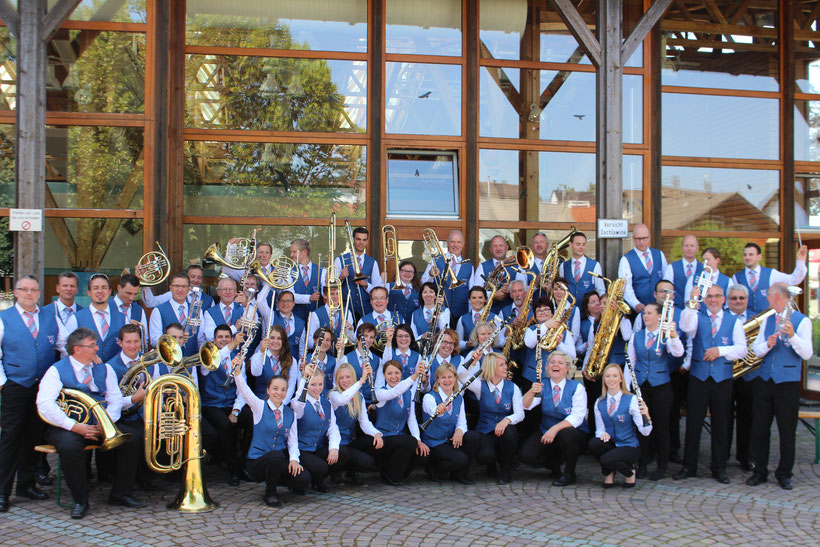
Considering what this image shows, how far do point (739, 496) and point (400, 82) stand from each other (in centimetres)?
629

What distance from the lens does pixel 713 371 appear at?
6.74 metres

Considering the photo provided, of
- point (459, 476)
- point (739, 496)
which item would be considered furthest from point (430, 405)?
point (739, 496)

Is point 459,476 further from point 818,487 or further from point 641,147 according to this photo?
point 641,147

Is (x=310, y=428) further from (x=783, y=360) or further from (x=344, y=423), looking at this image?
(x=783, y=360)

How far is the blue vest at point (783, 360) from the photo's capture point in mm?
6535

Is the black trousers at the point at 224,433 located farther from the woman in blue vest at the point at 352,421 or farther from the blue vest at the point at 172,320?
the woman in blue vest at the point at 352,421

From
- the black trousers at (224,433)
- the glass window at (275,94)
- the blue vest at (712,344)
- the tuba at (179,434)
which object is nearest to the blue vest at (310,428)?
the black trousers at (224,433)

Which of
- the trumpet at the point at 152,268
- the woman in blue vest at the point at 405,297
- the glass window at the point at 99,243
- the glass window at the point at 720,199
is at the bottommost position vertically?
the woman in blue vest at the point at 405,297

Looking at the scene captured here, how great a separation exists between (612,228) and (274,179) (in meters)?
4.18

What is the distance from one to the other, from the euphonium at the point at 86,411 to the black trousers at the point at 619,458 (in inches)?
152

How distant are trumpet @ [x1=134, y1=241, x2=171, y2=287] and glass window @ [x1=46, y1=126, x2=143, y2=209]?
0.81 m

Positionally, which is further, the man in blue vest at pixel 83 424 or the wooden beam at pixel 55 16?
the wooden beam at pixel 55 16

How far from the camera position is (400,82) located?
32.3 feet

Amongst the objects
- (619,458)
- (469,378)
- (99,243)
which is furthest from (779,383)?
(99,243)
